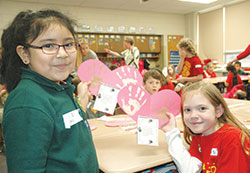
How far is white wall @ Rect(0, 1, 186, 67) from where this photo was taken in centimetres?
614

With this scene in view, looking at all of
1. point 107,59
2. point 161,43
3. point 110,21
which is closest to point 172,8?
point 161,43

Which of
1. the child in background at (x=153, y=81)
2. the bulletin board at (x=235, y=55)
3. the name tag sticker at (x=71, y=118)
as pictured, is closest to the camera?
the name tag sticker at (x=71, y=118)

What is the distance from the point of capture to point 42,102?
760 mm

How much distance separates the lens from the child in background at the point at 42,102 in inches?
27.8

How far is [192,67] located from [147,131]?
2.25 meters

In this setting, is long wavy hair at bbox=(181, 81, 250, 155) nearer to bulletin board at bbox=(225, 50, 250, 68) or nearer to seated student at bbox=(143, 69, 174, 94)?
seated student at bbox=(143, 69, 174, 94)

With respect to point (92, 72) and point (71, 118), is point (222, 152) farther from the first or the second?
point (92, 72)

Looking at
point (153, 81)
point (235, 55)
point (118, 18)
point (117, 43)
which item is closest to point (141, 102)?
point (153, 81)

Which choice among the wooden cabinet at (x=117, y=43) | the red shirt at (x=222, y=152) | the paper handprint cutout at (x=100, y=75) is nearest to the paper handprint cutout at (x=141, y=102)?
the paper handprint cutout at (x=100, y=75)

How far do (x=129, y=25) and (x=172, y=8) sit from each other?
1.62 metres

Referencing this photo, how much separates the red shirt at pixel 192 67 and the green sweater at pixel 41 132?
2601mm

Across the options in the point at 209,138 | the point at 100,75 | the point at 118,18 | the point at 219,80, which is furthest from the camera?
the point at 118,18

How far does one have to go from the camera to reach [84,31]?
697cm

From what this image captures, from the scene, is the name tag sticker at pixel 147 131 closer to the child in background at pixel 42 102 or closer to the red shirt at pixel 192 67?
the child in background at pixel 42 102
